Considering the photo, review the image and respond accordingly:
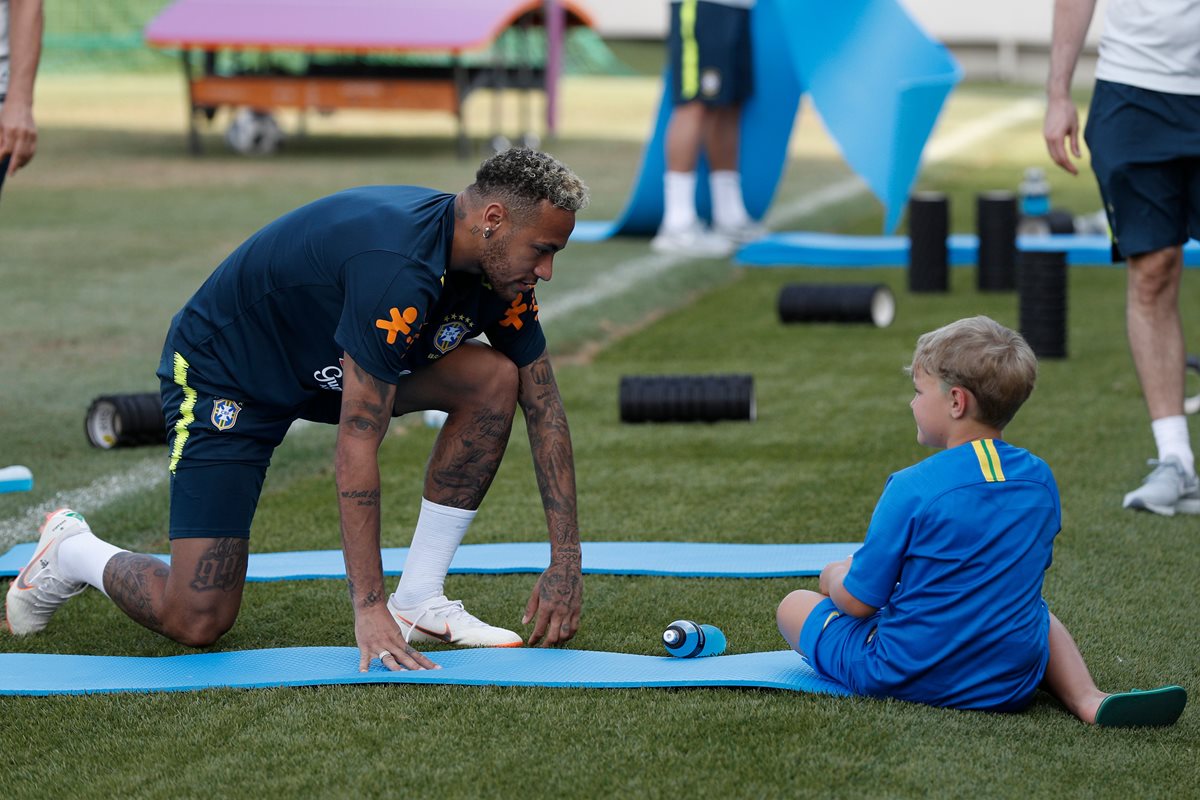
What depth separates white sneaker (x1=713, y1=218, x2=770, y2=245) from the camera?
36.5 ft

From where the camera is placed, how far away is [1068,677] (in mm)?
3379

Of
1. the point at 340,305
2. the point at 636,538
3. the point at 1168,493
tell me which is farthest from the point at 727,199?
the point at 340,305

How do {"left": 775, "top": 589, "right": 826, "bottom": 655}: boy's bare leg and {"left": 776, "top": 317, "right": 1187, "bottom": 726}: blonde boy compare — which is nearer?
{"left": 776, "top": 317, "right": 1187, "bottom": 726}: blonde boy

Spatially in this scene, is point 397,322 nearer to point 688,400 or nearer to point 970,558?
point 970,558

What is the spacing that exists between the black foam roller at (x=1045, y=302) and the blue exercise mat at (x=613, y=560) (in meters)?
3.22

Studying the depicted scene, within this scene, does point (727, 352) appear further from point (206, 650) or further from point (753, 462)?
point (206, 650)

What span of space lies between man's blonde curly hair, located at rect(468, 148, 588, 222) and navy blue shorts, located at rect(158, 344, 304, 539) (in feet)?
2.53

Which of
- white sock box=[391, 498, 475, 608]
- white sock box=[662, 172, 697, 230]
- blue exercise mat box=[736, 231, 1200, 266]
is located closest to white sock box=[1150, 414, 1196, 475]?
white sock box=[391, 498, 475, 608]

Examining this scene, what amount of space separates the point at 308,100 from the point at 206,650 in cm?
1336

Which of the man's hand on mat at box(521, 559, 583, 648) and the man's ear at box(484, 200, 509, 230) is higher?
the man's ear at box(484, 200, 509, 230)

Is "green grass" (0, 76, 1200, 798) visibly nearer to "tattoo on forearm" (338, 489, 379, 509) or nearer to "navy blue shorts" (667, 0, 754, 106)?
"tattoo on forearm" (338, 489, 379, 509)

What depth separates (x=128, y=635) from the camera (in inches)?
160

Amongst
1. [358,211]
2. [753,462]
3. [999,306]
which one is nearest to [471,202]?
[358,211]

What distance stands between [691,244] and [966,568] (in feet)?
25.3
